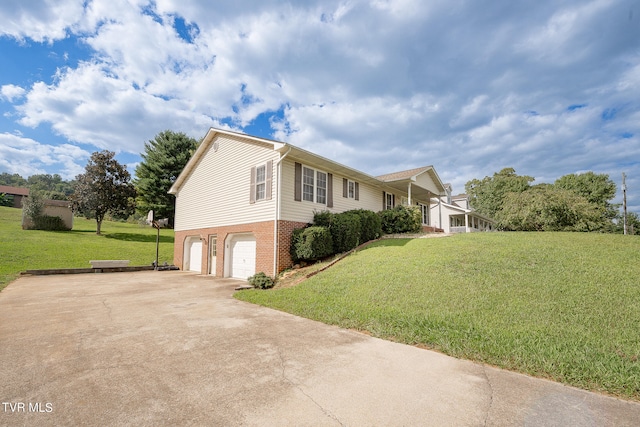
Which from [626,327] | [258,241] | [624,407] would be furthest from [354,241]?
[624,407]

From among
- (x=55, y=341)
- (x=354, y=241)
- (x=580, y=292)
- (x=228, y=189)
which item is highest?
(x=228, y=189)

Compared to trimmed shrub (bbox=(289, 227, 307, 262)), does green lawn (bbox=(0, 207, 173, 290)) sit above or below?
below

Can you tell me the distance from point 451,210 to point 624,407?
89.2ft

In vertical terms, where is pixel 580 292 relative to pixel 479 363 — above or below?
above

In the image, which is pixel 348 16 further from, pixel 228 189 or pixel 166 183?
pixel 166 183

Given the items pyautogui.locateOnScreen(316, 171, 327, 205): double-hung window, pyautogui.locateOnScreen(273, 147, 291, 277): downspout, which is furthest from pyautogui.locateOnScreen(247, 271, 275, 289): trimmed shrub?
pyautogui.locateOnScreen(316, 171, 327, 205): double-hung window

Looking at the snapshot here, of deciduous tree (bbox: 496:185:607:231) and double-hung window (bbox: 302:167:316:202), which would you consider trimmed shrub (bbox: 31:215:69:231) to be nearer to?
double-hung window (bbox: 302:167:316:202)

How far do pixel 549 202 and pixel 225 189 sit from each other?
71.1 feet

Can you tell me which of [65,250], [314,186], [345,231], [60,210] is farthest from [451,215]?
[60,210]

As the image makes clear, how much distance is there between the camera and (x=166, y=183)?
32406 mm

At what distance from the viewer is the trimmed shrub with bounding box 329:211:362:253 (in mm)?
11617

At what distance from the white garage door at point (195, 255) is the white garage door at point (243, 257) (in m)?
3.77

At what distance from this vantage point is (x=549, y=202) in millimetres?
19953

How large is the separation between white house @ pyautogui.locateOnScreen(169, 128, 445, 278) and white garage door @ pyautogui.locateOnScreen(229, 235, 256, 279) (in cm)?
4
